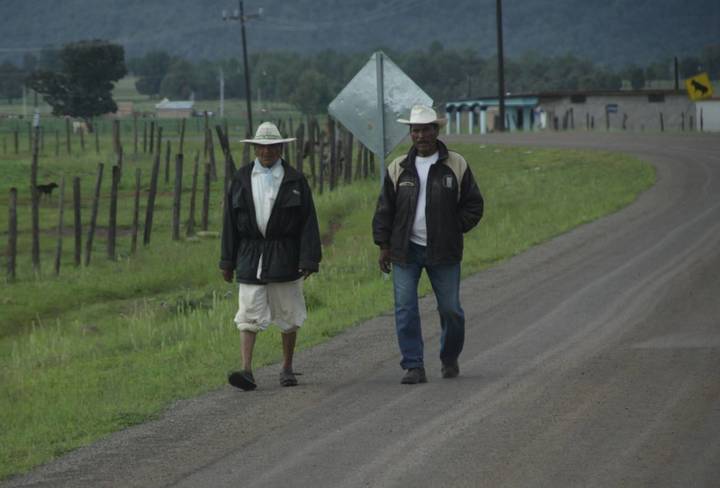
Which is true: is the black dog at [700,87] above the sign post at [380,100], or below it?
above

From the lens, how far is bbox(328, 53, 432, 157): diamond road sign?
59.2ft

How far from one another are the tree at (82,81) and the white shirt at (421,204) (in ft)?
315

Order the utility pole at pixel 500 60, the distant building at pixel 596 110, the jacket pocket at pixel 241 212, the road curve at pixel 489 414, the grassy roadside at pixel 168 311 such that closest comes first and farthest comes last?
the road curve at pixel 489 414 < the grassy roadside at pixel 168 311 < the jacket pocket at pixel 241 212 < the utility pole at pixel 500 60 < the distant building at pixel 596 110

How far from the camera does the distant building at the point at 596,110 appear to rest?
3435 inches

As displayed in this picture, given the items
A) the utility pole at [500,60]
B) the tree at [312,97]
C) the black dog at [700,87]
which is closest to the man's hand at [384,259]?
the black dog at [700,87]

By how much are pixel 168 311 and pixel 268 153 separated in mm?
9619

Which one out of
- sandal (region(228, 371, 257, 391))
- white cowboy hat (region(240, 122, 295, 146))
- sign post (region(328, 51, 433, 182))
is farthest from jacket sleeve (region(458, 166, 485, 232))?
sign post (region(328, 51, 433, 182))

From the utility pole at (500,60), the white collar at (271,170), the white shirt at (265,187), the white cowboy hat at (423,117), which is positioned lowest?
the white shirt at (265,187)

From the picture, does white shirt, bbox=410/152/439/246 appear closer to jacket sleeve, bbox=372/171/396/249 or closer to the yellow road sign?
jacket sleeve, bbox=372/171/396/249

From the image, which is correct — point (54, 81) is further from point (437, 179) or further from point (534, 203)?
point (437, 179)

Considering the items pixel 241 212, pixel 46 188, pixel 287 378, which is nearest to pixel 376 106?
pixel 241 212

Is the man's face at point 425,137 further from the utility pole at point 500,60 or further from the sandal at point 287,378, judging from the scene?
the utility pole at point 500,60

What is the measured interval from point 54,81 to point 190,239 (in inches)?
3113

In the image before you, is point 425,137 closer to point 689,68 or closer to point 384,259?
point 384,259
